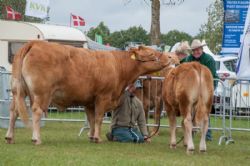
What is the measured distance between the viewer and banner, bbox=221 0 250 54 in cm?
1820

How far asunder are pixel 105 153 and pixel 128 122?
2.17m

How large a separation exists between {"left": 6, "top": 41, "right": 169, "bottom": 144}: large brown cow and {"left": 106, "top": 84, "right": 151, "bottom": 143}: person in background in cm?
23

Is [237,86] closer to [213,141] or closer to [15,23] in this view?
[213,141]

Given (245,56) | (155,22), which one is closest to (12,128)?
(245,56)

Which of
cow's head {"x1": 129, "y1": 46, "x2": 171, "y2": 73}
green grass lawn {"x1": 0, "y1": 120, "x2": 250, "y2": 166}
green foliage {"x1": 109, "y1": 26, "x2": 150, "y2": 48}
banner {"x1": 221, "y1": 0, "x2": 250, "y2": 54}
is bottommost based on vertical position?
green grass lawn {"x1": 0, "y1": 120, "x2": 250, "y2": 166}

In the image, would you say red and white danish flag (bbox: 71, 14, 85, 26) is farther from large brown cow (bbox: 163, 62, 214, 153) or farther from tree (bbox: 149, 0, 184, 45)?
large brown cow (bbox: 163, 62, 214, 153)

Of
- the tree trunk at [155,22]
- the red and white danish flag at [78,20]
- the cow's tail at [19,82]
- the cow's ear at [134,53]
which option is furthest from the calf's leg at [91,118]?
the red and white danish flag at [78,20]

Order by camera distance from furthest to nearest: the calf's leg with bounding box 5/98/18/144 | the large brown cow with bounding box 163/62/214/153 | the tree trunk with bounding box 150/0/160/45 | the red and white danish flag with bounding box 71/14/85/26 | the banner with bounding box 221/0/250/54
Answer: the red and white danish flag with bounding box 71/14/85/26 → the tree trunk with bounding box 150/0/160/45 → the banner with bounding box 221/0/250/54 → the calf's leg with bounding box 5/98/18/144 → the large brown cow with bounding box 163/62/214/153

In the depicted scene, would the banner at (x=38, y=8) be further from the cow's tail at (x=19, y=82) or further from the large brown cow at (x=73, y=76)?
the cow's tail at (x=19, y=82)

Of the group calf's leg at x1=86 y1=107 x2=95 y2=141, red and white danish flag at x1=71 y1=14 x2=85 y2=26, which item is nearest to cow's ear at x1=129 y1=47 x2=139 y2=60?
calf's leg at x1=86 y1=107 x2=95 y2=141

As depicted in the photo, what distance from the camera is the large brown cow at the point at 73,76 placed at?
35.3 feet

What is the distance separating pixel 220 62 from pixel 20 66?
18.4 m

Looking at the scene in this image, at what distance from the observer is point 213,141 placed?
13195 mm

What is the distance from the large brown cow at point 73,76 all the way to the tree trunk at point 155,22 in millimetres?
11328
